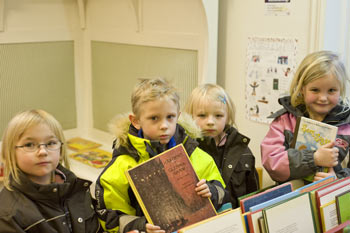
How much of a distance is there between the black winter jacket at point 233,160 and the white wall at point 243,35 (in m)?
0.83

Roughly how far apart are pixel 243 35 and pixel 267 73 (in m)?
0.32

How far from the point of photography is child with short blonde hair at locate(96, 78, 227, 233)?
184 centimetres

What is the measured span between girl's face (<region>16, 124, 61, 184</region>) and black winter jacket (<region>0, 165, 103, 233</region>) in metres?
0.05

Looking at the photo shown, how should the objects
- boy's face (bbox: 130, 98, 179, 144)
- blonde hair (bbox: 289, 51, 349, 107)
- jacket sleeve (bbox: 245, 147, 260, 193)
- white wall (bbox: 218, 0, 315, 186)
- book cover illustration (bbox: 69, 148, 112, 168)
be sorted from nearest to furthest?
boy's face (bbox: 130, 98, 179, 144), blonde hair (bbox: 289, 51, 349, 107), jacket sleeve (bbox: 245, 147, 260, 193), white wall (bbox: 218, 0, 315, 186), book cover illustration (bbox: 69, 148, 112, 168)

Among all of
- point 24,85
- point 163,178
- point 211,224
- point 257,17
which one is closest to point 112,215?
point 163,178

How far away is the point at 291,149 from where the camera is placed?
7.24 feet

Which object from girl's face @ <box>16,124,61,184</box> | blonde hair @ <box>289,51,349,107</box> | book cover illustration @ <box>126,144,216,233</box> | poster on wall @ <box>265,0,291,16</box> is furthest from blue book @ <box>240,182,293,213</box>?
poster on wall @ <box>265,0,291,16</box>

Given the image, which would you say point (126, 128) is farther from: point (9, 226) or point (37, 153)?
point (9, 226)

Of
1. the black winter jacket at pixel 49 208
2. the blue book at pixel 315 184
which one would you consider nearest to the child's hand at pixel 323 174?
the blue book at pixel 315 184

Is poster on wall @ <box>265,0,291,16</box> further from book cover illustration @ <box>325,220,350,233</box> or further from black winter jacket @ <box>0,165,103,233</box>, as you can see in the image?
black winter jacket @ <box>0,165,103,233</box>

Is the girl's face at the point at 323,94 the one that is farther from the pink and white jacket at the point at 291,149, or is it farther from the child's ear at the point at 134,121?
the child's ear at the point at 134,121

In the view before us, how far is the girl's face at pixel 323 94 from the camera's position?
7.14 feet

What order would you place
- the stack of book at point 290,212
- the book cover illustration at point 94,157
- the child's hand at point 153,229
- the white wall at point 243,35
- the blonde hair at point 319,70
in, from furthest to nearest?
Answer: the book cover illustration at point 94,157, the white wall at point 243,35, the blonde hair at point 319,70, the child's hand at point 153,229, the stack of book at point 290,212

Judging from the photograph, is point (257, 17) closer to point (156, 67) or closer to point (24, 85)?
point (156, 67)
